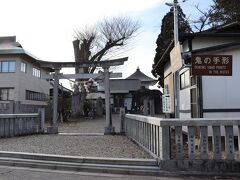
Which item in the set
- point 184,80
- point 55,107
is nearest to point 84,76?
point 55,107

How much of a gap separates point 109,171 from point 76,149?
335 cm

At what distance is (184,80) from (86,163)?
8.79 m

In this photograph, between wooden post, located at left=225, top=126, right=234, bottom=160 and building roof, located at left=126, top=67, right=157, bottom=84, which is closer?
wooden post, located at left=225, top=126, right=234, bottom=160

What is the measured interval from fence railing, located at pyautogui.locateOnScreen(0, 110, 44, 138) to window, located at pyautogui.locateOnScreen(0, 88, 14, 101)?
19683 mm

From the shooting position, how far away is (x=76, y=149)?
12.2m

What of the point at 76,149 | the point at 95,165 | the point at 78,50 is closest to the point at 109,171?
the point at 95,165

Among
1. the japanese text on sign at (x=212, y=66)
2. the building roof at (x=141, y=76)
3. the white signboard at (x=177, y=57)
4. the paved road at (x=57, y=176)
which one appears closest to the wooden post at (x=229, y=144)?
the paved road at (x=57, y=176)

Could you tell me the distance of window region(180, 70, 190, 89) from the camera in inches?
635

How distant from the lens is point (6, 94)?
3828 cm

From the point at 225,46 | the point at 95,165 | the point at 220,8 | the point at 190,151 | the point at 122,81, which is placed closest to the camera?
the point at 190,151

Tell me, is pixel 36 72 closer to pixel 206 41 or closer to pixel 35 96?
pixel 35 96

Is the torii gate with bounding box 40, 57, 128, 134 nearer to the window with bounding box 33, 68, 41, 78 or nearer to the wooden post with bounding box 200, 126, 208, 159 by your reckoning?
the wooden post with bounding box 200, 126, 208, 159

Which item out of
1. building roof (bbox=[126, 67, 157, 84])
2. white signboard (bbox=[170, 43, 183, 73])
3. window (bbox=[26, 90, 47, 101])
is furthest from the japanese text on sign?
building roof (bbox=[126, 67, 157, 84])

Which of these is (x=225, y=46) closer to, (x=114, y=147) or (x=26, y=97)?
(x=114, y=147)
